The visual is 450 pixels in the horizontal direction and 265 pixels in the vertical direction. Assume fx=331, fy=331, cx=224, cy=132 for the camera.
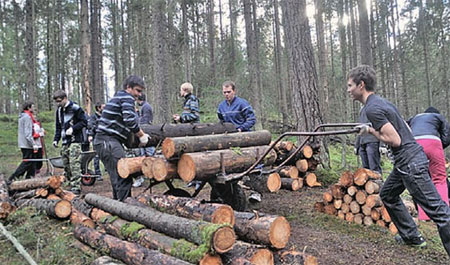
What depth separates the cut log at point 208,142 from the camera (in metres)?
4.27

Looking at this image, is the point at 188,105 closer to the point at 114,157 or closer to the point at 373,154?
the point at 114,157

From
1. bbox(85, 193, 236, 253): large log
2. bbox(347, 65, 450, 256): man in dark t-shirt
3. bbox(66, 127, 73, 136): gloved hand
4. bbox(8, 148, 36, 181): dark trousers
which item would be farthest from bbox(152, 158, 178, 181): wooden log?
bbox(8, 148, 36, 181): dark trousers

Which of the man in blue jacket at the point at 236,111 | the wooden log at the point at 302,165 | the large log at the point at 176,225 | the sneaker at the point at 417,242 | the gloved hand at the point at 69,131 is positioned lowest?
the sneaker at the point at 417,242

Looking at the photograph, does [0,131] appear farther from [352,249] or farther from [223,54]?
[352,249]

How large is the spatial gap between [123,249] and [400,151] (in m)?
3.10

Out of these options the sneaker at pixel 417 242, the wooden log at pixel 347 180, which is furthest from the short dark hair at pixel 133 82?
the sneaker at pixel 417 242

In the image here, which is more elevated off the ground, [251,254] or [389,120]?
[389,120]

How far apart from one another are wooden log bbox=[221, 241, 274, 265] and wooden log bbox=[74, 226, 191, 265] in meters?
0.44

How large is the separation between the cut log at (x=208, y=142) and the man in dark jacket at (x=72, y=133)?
3207mm

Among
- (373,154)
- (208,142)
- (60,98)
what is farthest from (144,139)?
(373,154)

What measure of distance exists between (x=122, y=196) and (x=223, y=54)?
14212 millimetres

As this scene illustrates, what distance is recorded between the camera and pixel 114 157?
4.89 metres

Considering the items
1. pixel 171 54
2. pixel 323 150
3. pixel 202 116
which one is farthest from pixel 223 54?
pixel 323 150

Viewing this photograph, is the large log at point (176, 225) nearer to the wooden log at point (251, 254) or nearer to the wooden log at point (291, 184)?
the wooden log at point (251, 254)
